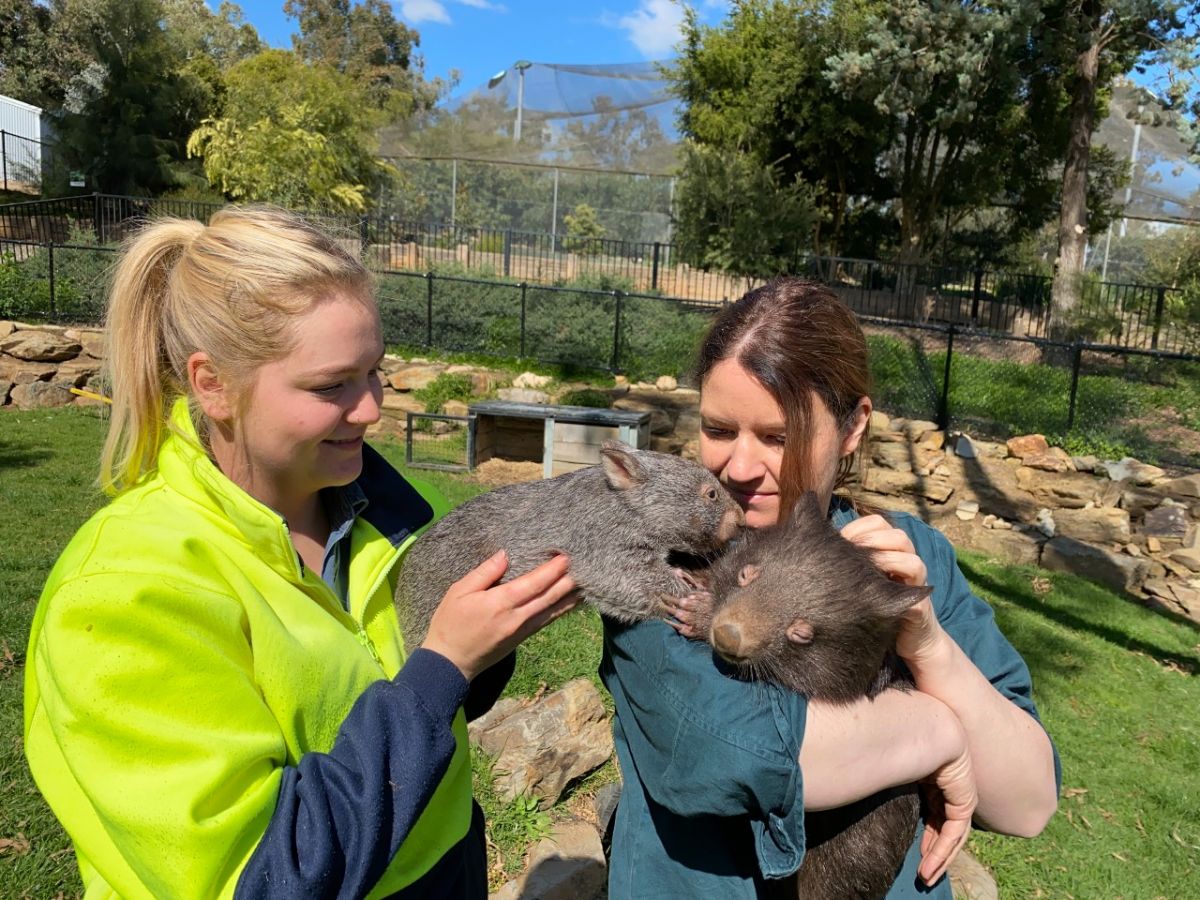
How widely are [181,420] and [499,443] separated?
9823 millimetres

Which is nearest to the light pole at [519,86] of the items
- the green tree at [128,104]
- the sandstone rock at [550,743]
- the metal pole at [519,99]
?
Answer: the metal pole at [519,99]

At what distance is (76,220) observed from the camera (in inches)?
830

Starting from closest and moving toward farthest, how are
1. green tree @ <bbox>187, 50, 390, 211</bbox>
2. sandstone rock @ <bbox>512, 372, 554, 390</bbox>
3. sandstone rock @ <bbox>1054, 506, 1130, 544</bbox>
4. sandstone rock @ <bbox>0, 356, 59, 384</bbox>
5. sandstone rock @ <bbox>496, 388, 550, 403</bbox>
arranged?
sandstone rock @ <bbox>1054, 506, 1130, 544</bbox>
sandstone rock @ <bbox>0, 356, 59, 384</bbox>
sandstone rock @ <bbox>496, 388, 550, 403</bbox>
sandstone rock @ <bbox>512, 372, 554, 390</bbox>
green tree @ <bbox>187, 50, 390, 211</bbox>

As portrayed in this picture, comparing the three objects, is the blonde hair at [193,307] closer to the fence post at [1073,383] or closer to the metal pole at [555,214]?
the fence post at [1073,383]

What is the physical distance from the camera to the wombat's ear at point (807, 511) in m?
2.16

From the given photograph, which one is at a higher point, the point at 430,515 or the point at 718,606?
the point at 430,515

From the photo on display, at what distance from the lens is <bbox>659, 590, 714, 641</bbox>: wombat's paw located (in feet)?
7.38

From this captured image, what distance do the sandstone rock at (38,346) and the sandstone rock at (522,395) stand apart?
6.82 m

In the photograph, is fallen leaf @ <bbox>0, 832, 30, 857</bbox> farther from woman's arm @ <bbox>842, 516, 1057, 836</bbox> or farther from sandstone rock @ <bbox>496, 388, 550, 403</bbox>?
sandstone rock @ <bbox>496, 388, 550, 403</bbox>

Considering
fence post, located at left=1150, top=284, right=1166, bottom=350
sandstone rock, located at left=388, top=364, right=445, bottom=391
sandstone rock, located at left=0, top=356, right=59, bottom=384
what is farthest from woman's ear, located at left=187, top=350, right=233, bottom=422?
fence post, located at left=1150, top=284, right=1166, bottom=350

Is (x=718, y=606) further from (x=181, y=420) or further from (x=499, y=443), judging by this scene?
(x=499, y=443)

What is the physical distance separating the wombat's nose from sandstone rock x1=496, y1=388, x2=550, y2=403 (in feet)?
38.7

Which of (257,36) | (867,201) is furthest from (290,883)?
(257,36)

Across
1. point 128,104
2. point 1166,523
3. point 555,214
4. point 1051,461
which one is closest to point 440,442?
point 1051,461
